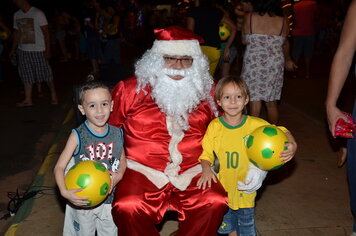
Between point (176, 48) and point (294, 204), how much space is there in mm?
1920

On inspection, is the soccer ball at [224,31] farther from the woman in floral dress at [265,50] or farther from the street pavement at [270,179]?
the woman in floral dress at [265,50]

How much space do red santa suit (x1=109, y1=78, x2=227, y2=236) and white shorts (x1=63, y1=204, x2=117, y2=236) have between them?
→ 18 centimetres

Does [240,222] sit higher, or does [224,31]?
[224,31]

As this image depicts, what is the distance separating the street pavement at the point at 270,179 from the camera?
11.4ft

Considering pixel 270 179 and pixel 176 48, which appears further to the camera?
pixel 270 179

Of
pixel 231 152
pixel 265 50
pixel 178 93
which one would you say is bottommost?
pixel 231 152

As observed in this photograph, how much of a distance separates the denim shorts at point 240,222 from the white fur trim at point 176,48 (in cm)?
133

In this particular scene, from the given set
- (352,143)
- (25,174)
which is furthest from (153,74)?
(25,174)

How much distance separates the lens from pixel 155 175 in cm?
293

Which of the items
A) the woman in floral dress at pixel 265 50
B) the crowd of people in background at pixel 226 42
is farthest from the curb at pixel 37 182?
the woman in floral dress at pixel 265 50

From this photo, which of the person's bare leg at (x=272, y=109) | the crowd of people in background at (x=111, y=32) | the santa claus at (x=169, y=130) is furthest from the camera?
the crowd of people in background at (x=111, y=32)

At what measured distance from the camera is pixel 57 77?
1119 cm

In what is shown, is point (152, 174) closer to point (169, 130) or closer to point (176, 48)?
point (169, 130)

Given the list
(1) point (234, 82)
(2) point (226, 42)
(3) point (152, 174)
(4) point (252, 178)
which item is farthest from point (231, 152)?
(2) point (226, 42)
